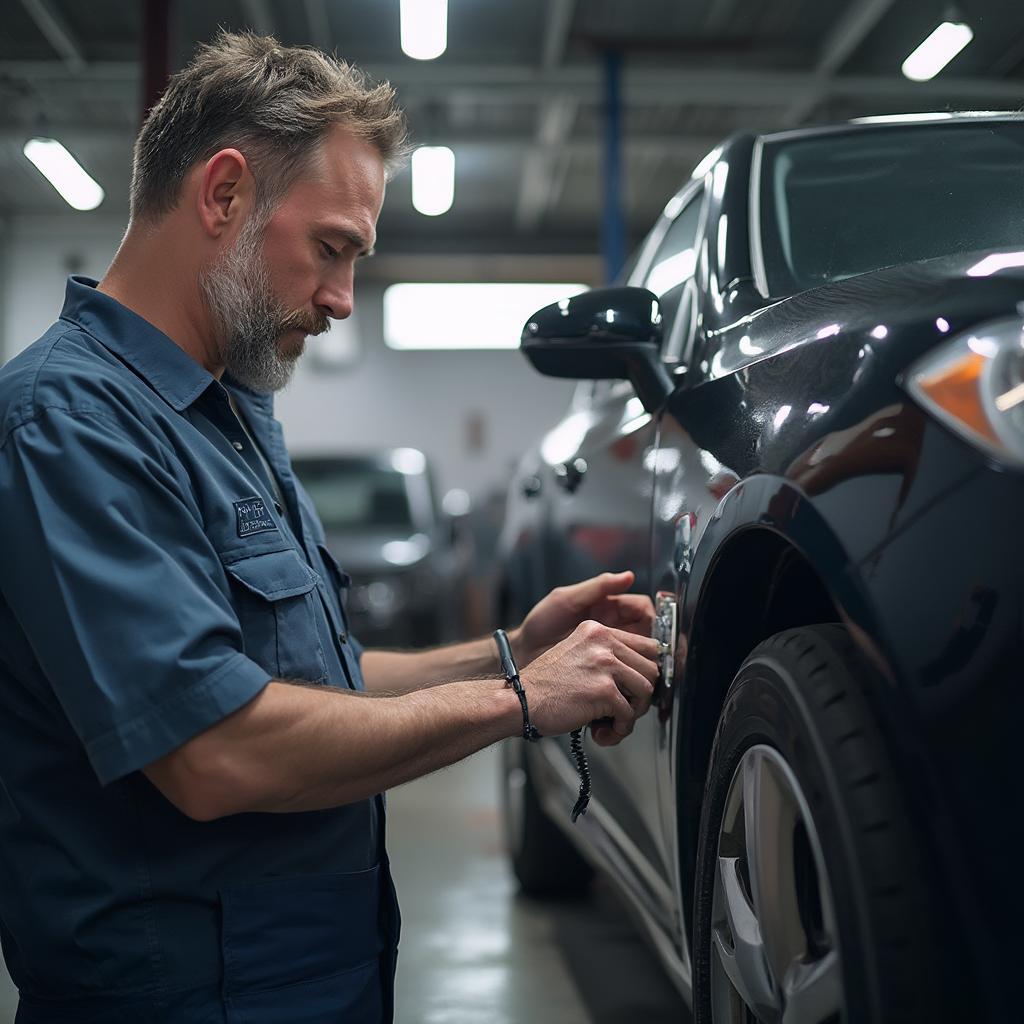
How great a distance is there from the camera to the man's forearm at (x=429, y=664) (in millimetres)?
1826

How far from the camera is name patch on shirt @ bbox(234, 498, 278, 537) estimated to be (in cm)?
135

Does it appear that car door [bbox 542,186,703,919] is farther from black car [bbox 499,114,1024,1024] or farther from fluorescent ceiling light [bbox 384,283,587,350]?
fluorescent ceiling light [bbox 384,283,587,350]

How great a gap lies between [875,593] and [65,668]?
2.38 ft

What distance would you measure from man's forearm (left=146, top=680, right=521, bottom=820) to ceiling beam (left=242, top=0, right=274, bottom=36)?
7351 millimetres

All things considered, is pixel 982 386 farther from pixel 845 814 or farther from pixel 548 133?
pixel 548 133

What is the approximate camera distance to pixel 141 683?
113 cm

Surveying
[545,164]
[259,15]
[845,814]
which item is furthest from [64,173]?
[845,814]

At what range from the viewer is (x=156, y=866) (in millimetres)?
1272

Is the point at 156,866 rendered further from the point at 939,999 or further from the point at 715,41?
the point at 715,41

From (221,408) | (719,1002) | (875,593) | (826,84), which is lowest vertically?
(719,1002)

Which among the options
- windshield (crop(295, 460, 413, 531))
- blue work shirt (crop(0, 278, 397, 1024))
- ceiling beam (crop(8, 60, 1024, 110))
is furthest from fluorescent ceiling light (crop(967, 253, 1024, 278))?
ceiling beam (crop(8, 60, 1024, 110))

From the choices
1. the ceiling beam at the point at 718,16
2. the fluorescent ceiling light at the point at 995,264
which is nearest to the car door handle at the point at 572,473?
the fluorescent ceiling light at the point at 995,264

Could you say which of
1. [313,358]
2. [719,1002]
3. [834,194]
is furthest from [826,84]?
A: [719,1002]

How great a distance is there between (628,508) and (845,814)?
3.05ft
